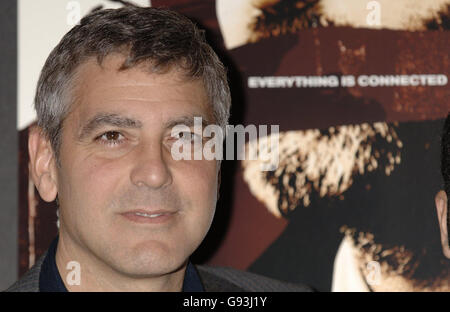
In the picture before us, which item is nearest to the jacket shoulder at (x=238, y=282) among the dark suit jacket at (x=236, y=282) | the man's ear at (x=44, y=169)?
the dark suit jacket at (x=236, y=282)

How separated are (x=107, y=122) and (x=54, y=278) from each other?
0.39 meters

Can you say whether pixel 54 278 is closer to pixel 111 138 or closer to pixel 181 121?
pixel 111 138

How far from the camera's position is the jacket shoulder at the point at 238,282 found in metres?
1.53

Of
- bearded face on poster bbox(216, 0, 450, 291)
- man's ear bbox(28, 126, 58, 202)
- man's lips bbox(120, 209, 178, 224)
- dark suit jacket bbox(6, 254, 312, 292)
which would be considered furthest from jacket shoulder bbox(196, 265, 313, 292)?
man's ear bbox(28, 126, 58, 202)

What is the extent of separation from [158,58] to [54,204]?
69 centimetres

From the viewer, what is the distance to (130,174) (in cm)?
118

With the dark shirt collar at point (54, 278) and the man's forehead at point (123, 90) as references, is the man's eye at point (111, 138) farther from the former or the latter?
the dark shirt collar at point (54, 278)

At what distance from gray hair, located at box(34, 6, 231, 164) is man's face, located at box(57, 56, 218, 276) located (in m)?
0.03

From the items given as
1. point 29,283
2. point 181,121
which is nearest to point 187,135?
point 181,121

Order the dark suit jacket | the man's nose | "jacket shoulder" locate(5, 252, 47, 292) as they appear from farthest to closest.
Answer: the dark suit jacket < "jacket shoulder" locate(5, 252, 47, 292) < the man's nose

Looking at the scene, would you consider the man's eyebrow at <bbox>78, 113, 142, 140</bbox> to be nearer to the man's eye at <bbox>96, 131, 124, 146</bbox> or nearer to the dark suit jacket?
the man's eye at <bbox>96, 131, 124, 146</bbox>

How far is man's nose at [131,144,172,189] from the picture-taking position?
116cm

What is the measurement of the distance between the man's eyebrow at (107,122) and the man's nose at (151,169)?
0.06 metres

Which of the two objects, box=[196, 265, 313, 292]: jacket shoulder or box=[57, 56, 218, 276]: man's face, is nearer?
box=[57, 56, 218, 276]: man's face
